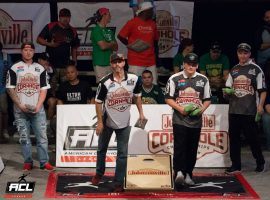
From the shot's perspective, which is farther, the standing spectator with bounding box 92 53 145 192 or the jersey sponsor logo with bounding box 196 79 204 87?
the jersey sponsor logo with bounding box 196 79 204 87

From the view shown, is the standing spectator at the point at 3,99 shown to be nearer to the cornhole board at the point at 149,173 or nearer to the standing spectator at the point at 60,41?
the standing spectator at the point at 60,41

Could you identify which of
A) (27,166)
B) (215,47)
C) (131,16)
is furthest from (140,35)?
(27,166)

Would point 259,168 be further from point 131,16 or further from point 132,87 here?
point 131,16

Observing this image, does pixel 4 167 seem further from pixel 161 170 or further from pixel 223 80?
pixel 223 80

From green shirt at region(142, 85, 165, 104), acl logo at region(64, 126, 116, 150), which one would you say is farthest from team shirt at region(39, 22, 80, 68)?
acl logo at region(64, 126, 116, 150)

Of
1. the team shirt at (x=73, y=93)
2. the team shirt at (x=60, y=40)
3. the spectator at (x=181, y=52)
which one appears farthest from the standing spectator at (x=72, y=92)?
the spectator at (x=181, y=52)

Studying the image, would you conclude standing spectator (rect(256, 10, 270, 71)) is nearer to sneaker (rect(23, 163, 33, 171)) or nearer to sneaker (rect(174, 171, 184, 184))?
sneaker (rect(174, 171, 184, 184))

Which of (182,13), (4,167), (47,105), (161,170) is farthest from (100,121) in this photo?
(182,13)

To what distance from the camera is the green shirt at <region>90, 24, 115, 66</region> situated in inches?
507

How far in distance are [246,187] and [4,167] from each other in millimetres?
3749

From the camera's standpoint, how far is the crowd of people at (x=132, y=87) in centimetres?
1015

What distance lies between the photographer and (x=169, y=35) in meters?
14.0

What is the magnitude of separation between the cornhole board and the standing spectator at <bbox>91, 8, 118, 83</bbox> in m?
3.04

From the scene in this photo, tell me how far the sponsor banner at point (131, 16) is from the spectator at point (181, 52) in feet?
2.13
